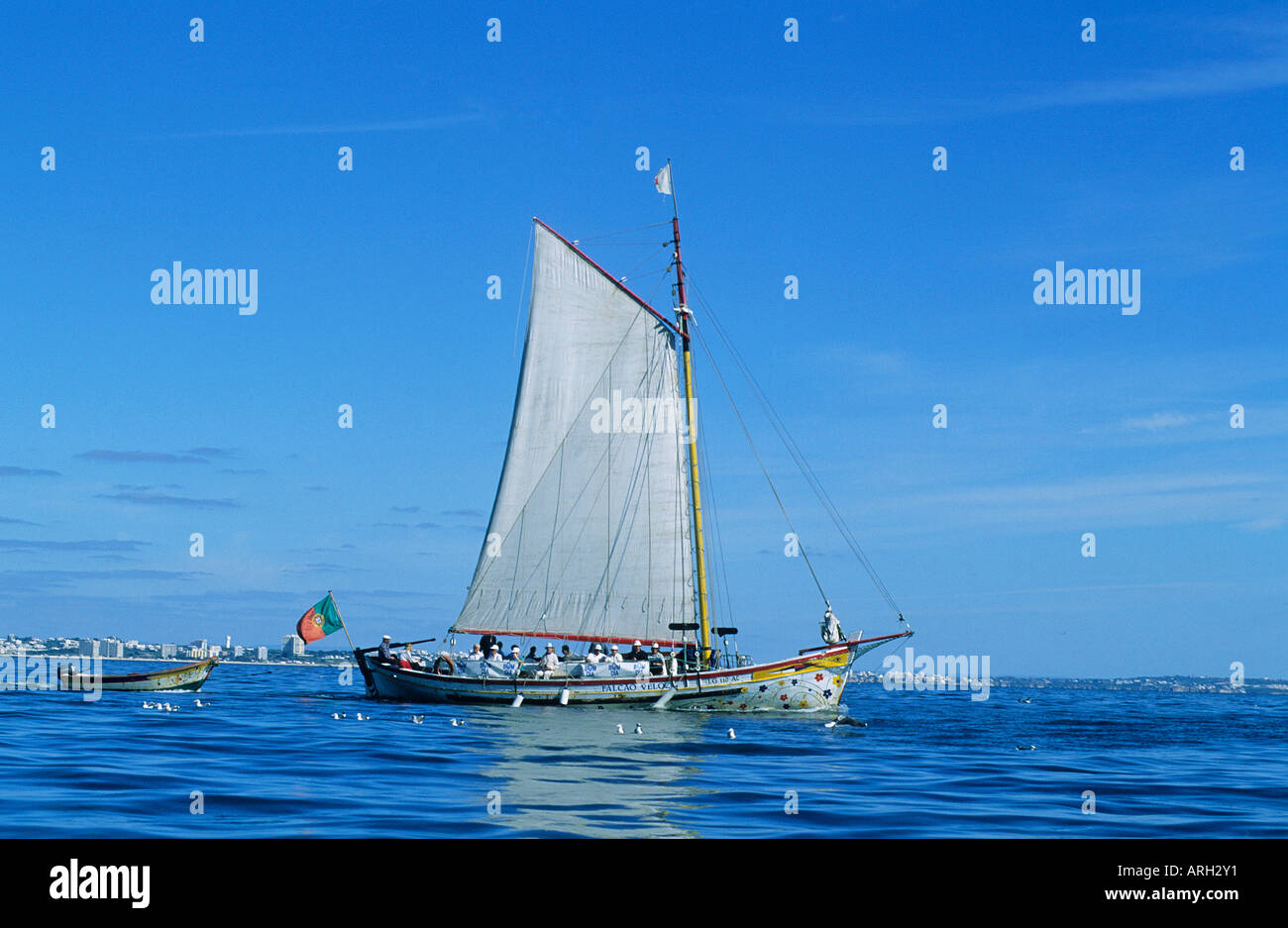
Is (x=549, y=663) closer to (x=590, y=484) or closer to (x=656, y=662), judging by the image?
(x=656, y=662)

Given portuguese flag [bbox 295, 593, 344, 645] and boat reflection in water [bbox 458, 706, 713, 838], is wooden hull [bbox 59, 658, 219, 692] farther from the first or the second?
boat reflection in water [bbox 458, 706, 713, 838]

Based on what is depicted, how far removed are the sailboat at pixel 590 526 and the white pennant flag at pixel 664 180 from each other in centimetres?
715

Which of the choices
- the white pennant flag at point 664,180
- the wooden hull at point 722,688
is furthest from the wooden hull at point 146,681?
the white pennant flag at point 664,180

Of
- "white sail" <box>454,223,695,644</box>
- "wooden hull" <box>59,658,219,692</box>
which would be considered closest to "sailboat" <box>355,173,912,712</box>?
"white sail" <box>454,223,695,644</box>

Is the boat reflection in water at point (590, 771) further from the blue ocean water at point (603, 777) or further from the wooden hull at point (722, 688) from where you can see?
the wooden hull at point (722, 688)

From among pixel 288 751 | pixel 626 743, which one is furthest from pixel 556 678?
pixel 288 751

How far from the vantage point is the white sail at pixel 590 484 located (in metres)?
59.2

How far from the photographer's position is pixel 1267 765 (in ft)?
124

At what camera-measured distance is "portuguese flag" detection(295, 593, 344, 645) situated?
6056 centimetres

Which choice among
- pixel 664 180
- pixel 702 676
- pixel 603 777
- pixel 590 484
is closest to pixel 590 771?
pixel 603 777

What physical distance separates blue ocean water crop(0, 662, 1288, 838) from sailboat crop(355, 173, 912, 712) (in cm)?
473

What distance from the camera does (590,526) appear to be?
59.9m
